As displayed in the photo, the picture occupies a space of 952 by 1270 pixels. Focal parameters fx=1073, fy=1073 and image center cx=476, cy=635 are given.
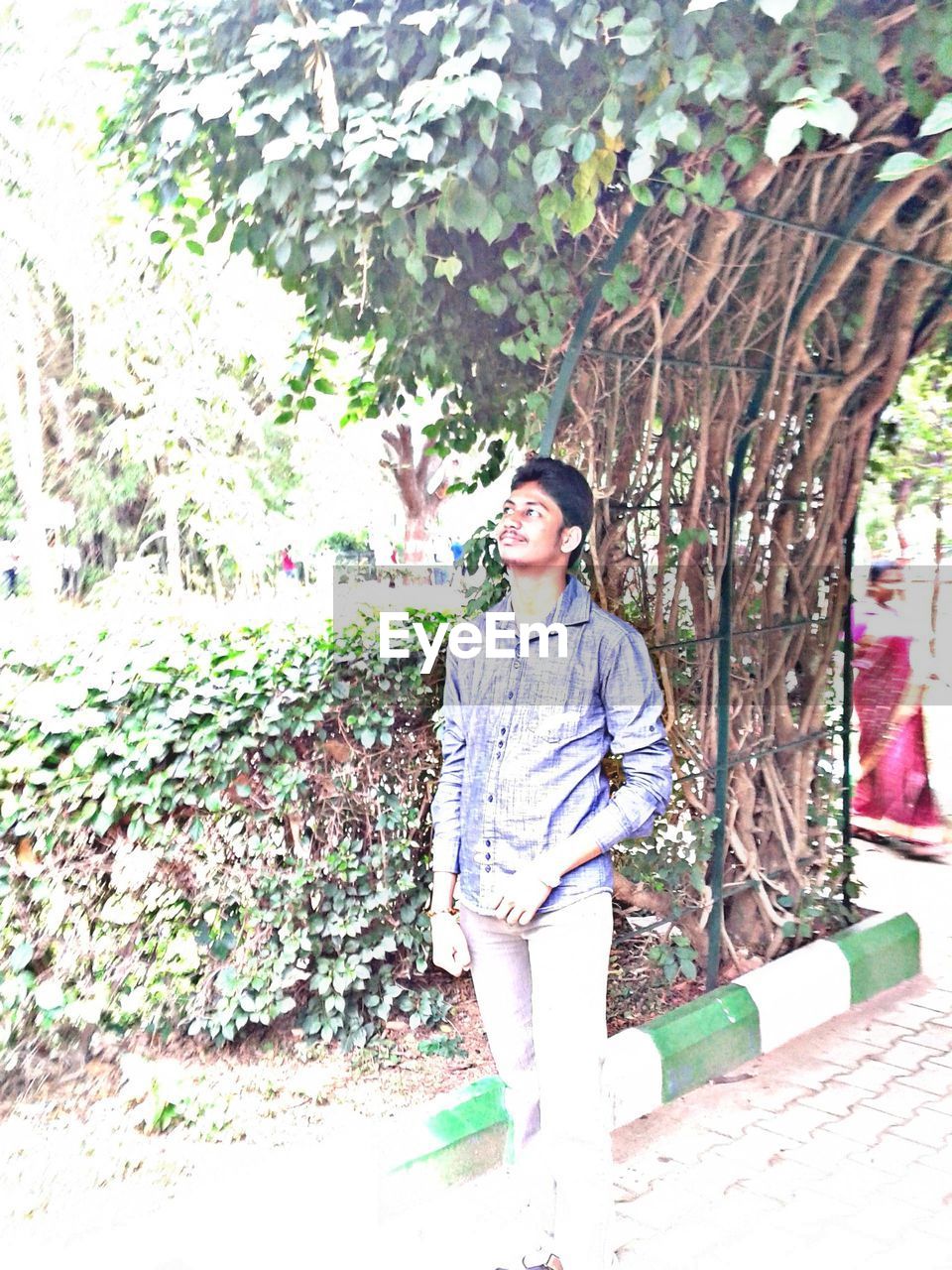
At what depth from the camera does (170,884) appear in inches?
139

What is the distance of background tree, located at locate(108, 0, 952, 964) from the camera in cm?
243

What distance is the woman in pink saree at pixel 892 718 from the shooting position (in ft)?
20.1

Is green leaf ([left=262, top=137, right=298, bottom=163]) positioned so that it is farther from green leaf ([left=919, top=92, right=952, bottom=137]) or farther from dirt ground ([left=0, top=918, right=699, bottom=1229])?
dirt ground ([left=0, top=918, right=699, bottom=1229])

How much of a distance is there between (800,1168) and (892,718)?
143 inches

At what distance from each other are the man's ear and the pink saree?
4.09 metres

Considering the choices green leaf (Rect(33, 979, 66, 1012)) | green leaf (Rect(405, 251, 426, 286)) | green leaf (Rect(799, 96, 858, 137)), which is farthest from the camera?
green leaf (Rect(33, 979, 66, 1012))

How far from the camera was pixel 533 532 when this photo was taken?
2.48m

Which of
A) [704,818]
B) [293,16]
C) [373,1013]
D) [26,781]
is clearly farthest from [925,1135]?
[293,16]

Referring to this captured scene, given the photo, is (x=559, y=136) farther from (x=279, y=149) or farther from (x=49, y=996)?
(x=49, y=996)

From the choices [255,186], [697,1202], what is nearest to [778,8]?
[255,186]

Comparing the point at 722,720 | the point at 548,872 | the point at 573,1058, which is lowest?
the point at 573,1058

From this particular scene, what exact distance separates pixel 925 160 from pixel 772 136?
0.34 metres

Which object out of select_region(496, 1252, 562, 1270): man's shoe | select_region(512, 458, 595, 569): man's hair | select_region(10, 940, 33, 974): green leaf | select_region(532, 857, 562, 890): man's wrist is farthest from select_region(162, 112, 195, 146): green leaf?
select_region(496, 1252, 562, 1270): man's shoe

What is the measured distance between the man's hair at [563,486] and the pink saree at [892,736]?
4071mm
